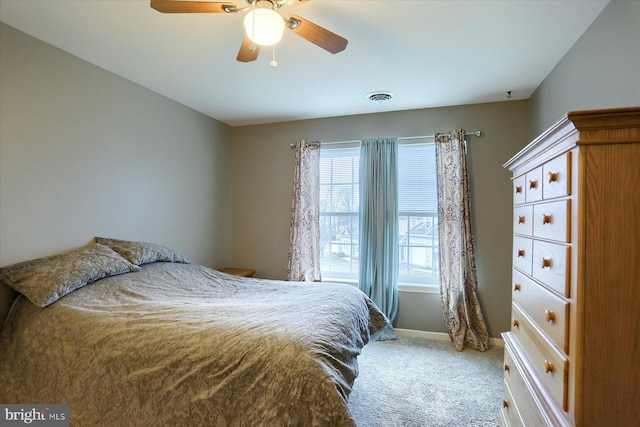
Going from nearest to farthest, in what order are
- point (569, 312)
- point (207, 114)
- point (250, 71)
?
1. point (569, 312)
2. point (250, 71)
3. point (207, 114)

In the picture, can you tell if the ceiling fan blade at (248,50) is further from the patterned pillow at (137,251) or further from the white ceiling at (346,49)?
the patterned pillow at (137,251)

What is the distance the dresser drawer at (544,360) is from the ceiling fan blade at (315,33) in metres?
1.71

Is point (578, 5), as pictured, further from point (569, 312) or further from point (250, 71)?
point (250, 71)

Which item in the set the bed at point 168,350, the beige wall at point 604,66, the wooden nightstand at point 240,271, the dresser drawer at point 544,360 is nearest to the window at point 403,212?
the wooden nightstand at point 240,271

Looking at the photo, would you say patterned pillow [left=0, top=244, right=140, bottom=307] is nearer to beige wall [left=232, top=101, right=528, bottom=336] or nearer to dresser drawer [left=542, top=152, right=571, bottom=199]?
beige wall [left=232, top=101, right=528, bottom=336]

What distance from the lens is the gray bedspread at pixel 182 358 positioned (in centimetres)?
131

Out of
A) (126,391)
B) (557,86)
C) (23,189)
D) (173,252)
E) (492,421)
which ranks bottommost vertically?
(492,421)

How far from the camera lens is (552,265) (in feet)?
3.84

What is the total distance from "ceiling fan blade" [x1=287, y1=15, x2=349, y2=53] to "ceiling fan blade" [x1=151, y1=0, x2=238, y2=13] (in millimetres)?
291

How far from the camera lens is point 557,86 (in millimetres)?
2426

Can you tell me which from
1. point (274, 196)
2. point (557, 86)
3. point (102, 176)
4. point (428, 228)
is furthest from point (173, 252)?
point (557, 86)

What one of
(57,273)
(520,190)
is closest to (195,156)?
(57,273)

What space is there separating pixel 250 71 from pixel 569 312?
2604mm

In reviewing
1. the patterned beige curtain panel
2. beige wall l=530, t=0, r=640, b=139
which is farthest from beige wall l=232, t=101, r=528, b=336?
beige wall l=530, t=0, r=640, b=139
